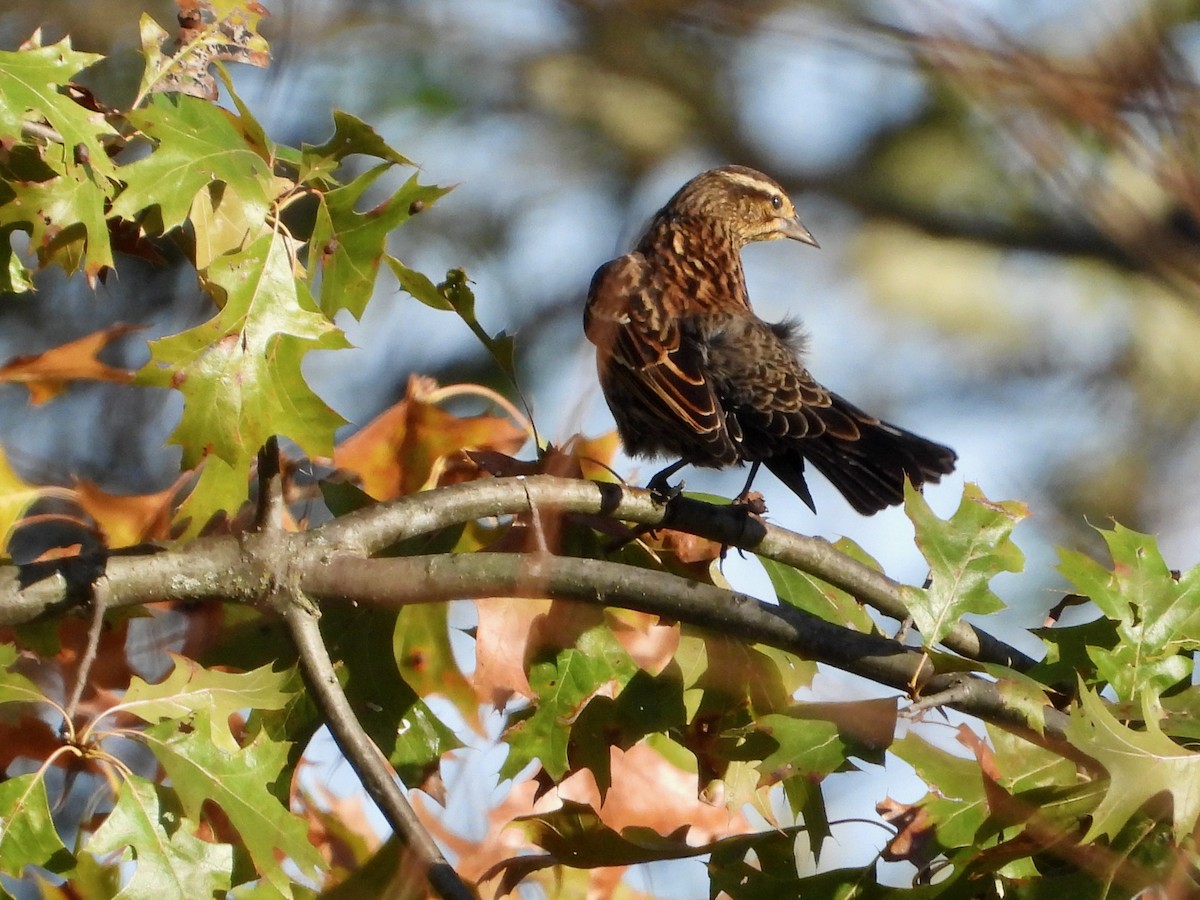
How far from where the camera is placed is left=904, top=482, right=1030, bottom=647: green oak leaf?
1.91m

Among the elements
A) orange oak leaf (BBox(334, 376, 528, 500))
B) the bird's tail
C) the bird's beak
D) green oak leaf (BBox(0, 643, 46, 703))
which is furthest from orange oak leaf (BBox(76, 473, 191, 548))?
the bird's beak

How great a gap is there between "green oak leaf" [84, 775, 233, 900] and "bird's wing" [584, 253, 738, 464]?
5.40ft

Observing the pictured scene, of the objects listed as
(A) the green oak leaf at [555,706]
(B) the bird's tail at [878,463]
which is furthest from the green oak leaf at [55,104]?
(B) the bird's tail at [878,463]

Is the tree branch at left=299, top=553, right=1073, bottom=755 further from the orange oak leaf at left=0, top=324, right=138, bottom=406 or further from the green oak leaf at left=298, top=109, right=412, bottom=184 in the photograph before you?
the orange oak leaf at left=0, top=324, right=138, bottom=406

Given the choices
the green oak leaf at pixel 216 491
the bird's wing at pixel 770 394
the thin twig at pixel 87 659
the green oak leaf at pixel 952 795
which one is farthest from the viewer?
the bird's wing at pixel 770 394

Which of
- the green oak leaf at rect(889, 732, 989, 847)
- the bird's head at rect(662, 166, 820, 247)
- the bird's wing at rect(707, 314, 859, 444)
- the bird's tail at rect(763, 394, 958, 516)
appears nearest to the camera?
the green oak leaf at rect(889, 732, 989, 847)

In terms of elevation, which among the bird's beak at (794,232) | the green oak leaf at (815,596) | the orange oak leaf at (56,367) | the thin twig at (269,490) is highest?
the thin twig at (269,490)

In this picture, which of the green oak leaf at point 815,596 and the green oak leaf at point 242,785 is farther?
the green oak leaf at point 815,596

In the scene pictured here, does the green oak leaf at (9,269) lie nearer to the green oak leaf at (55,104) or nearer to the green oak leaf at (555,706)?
the green oak leaf at (55,104)

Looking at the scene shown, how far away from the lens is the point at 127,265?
201 inches

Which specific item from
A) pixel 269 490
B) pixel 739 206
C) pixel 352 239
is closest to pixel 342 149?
pixel 352 239

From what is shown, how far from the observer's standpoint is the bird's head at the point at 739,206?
4590 mm

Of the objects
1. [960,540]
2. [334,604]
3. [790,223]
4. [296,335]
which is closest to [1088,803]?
[960,540]

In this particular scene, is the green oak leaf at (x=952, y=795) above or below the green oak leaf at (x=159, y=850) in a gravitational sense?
above
